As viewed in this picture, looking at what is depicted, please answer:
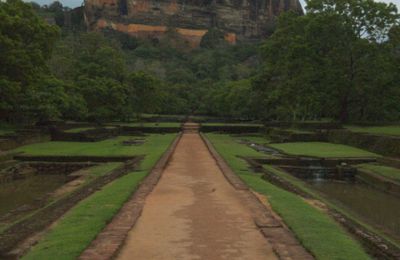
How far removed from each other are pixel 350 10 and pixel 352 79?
5.48 metres

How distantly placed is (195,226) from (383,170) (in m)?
12.3

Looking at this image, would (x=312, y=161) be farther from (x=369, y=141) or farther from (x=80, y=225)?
(x=80, y=225)

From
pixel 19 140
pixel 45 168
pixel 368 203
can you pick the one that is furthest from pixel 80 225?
pixel 19 140

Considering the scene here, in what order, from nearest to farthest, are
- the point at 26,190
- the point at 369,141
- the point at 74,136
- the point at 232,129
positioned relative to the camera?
the point at 26,190, the point at 369,141, the point at 74,136, the point at 232,129

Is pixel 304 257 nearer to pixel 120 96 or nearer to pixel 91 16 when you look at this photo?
pixel 120 96

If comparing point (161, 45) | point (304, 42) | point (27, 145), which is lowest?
point (27, 145)

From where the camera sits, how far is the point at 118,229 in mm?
8164

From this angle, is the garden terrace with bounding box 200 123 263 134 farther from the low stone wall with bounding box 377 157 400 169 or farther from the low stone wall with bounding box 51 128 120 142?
the low stone wall with bounding box 377 157 400 169

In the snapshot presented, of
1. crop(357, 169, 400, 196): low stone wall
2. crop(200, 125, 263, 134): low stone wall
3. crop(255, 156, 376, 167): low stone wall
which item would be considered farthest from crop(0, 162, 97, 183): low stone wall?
crop(200, 125, 263, 134): low stone wall

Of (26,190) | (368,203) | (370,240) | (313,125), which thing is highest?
(313,125)

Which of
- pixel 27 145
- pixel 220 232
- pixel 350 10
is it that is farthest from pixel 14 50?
pixel 350 10

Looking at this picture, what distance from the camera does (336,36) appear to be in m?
36.7

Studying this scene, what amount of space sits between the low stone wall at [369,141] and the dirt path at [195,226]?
12.4 m

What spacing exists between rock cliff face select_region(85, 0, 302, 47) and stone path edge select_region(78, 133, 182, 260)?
14441cm
